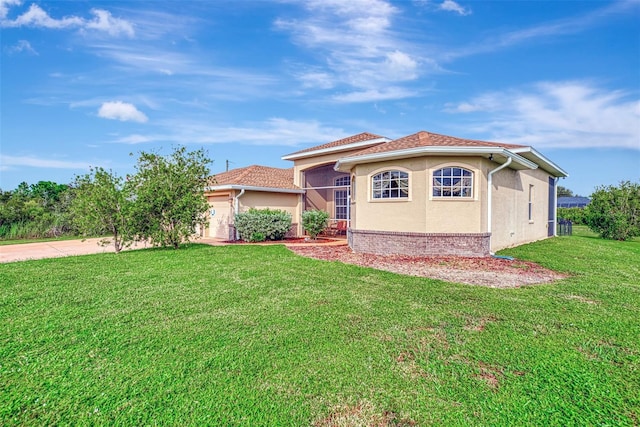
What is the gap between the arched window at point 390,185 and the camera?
11.1 meters

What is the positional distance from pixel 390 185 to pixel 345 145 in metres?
5.99

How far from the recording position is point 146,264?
30.0ft

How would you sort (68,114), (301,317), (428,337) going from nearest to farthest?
(428,337)
(301,317)
(68,114)

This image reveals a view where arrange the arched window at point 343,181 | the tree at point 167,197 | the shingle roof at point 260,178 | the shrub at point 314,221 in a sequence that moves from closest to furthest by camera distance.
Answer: the tree at point 167,197
the shrub at point 314,221
the shingle roof at point 260,178
the arched window at point 343,181

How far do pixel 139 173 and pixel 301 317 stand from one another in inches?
417

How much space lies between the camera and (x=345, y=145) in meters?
16.8

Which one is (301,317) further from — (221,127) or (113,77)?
(221,127)

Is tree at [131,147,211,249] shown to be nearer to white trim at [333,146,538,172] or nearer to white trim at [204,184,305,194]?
white trim at [204,184,305,194]

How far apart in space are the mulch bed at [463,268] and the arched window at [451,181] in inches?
84.5

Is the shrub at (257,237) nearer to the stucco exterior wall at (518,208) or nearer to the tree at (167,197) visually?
the tree at (167,197)

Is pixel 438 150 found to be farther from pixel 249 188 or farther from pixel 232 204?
pixel 232 204

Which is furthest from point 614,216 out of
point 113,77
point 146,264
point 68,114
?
point 68,114

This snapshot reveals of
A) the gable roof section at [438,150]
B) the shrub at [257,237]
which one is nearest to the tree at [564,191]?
the gable roof section at [438,150]

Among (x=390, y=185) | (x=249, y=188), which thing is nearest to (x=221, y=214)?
(x=249, y=188)
